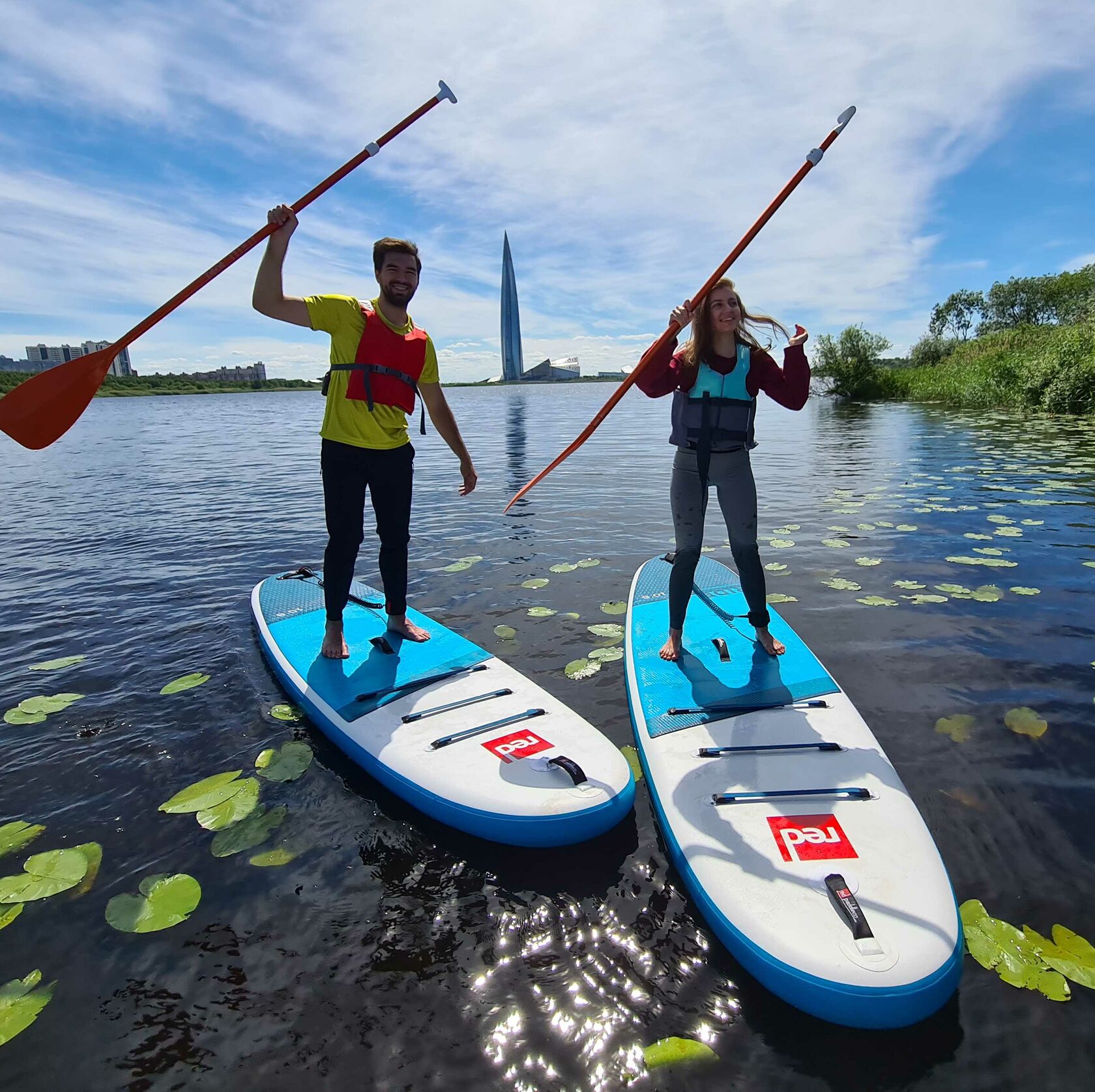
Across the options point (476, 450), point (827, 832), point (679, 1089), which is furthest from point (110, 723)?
point (476, 450)

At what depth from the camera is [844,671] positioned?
491cm

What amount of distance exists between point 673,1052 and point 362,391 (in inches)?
147

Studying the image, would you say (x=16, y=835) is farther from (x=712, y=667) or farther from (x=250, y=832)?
(x=712, y=667)

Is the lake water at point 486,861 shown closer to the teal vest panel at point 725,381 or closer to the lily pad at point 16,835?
the lily pad at point 16,835

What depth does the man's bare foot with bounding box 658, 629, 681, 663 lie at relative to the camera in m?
4.43

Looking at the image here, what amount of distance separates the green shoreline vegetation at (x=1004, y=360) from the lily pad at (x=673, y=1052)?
27138mm

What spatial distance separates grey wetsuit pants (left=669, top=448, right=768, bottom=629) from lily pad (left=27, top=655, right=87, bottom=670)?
4.86 metres

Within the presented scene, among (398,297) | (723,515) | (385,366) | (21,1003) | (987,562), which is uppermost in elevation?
(398,297)

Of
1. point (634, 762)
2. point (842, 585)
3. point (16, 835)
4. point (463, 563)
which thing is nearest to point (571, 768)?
point (634, 762)

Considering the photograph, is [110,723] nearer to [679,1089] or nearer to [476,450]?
[679,1089]

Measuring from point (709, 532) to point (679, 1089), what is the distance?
7753 mm

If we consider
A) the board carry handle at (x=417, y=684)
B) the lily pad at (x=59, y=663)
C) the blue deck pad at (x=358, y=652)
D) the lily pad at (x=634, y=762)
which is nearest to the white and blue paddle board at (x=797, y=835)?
the lily pad at (x=634, y=762)

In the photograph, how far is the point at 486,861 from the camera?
3.12 metres

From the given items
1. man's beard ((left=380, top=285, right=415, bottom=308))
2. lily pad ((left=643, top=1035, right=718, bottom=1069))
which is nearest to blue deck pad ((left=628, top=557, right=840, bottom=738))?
lily pad ((left=643, top=1035, right=718, bottom=1069))
